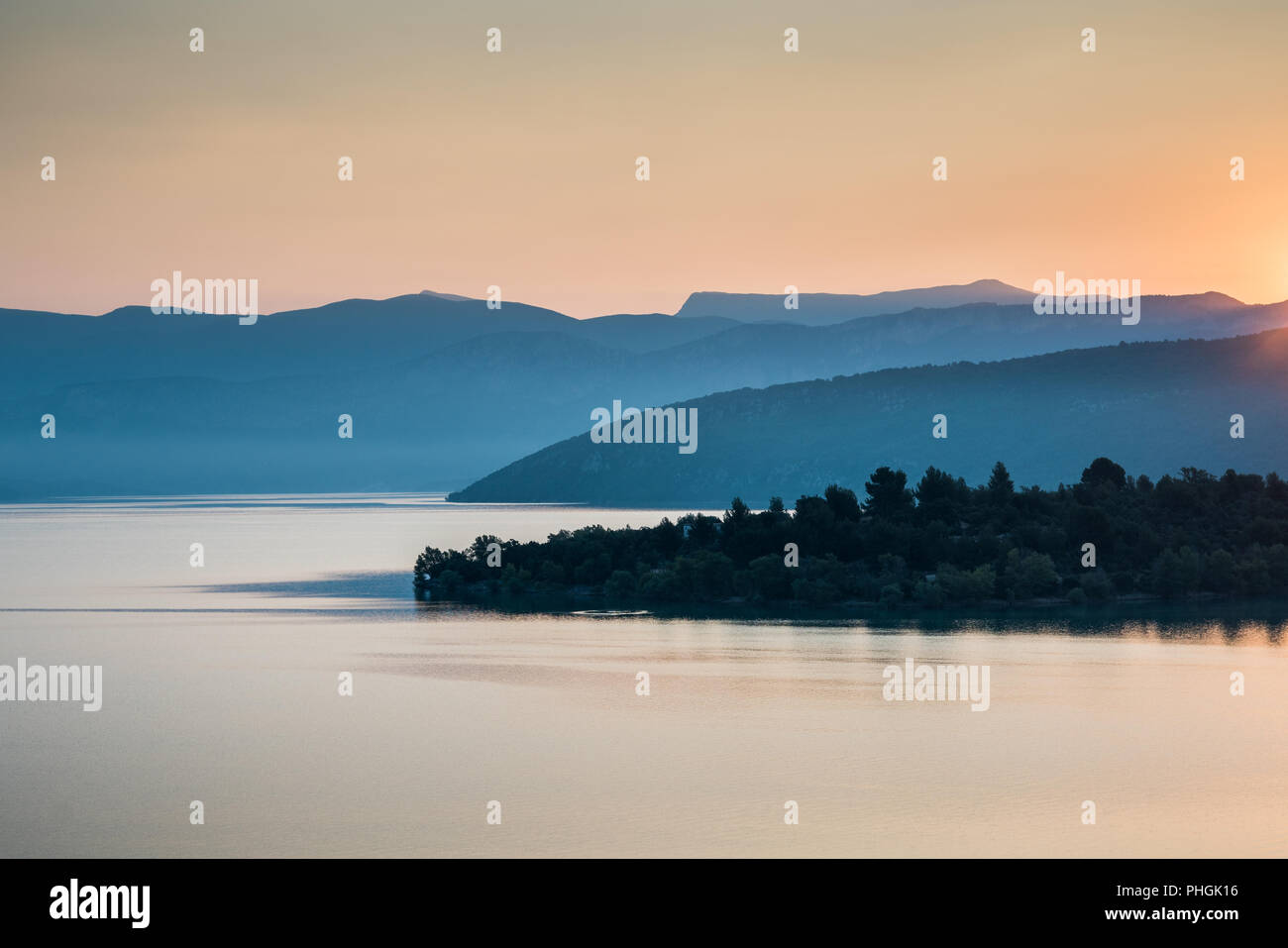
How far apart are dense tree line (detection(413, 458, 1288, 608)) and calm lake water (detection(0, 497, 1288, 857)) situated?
1081cm

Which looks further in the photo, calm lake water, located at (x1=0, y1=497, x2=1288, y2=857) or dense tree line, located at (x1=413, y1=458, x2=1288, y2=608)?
dense tree line, located at (x1=413, y1=458, x2=1288, y2=608)

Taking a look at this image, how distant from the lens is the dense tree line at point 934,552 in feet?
272

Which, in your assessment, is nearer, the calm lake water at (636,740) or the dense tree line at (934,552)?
the calm lake water at (636,740)

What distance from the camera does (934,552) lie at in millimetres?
86750

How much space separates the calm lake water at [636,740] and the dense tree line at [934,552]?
1081cm

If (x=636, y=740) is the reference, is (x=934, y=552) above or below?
above

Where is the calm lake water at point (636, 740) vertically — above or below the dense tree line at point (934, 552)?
below

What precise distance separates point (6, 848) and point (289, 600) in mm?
55398

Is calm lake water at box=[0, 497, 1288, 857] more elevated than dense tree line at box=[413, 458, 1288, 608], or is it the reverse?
dense tree line at box=[413, 458, 1288, 608]

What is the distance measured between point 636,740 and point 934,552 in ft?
163

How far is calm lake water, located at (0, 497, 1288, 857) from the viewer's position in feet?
99.2

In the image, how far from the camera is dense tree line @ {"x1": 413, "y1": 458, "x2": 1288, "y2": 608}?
83000 mm
